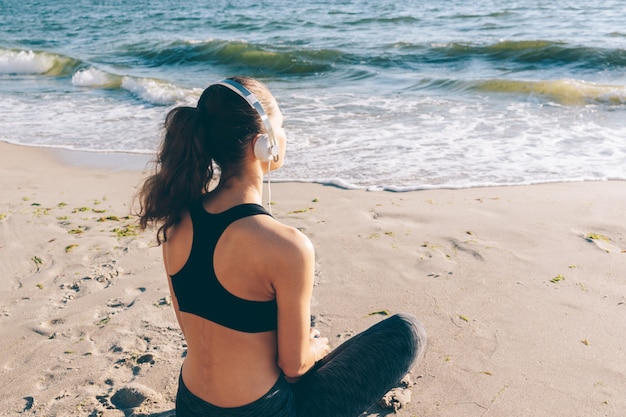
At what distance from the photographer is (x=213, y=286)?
6.98 feet

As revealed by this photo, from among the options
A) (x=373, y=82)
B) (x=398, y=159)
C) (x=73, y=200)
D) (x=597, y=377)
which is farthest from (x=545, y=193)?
(x=373, y=82)

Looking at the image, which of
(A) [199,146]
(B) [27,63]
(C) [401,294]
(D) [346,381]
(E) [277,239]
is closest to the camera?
(E) [277,239]

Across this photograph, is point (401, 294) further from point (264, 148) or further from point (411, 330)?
point (264, 148)

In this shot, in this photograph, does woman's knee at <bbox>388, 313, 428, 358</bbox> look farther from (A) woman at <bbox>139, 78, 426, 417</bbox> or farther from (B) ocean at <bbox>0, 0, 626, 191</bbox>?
(B) ocean at <bbox>0, 0, 626, 191</bbox>

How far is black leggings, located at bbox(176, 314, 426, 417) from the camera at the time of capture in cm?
227

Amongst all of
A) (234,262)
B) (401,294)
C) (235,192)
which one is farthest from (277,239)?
(401,294)

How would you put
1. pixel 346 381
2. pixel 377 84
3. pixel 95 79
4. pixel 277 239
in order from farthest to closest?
1. pixel 95 79
2. pixel 377 84
3. pixel 346 381
4. pixel 277 239

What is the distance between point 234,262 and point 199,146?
403mm

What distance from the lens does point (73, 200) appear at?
6.09 metres

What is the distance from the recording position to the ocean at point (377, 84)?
7.12 meters

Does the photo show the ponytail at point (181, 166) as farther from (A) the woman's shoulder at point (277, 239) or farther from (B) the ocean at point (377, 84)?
(B) the ocean at point (377, 84)

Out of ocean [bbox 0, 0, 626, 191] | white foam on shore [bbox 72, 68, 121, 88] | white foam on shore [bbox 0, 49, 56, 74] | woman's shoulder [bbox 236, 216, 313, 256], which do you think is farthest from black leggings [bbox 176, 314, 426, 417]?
white foam on shore [bbox 0, 49, 56, 74]

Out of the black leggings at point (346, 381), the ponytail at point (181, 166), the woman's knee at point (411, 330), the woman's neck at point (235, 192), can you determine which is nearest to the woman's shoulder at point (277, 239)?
the woman's neck at point (235, 192)

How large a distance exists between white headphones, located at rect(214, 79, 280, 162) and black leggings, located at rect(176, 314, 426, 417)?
76 cm
